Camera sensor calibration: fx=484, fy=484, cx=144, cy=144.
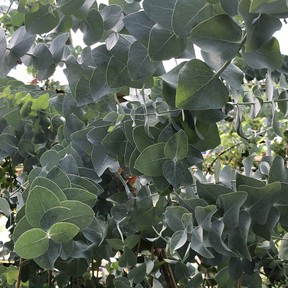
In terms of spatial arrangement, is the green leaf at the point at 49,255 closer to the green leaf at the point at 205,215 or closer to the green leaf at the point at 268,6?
the green leaf at the point at 205,215

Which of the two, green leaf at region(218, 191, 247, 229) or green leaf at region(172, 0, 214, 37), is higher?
green leaf at region(172, 0, 214, 37)

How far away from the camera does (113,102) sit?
60 centimetres

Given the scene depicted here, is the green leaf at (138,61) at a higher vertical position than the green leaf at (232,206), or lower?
higher

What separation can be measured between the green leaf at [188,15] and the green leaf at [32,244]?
0.57 feet

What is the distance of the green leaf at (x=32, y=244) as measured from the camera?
342 mm

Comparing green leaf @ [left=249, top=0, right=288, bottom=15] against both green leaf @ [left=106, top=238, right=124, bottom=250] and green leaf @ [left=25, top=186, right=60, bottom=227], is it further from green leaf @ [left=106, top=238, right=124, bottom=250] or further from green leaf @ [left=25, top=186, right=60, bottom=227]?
green leaf @ [left=106, top=238, right=124, bottom=250]

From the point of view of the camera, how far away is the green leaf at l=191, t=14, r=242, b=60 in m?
0.32

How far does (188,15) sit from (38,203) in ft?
0.57

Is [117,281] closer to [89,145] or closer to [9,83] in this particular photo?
[89,145]

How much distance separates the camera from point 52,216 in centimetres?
36

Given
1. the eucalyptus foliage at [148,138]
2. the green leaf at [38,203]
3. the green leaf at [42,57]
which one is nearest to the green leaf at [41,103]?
the eucalyptus foliage at [148,138]

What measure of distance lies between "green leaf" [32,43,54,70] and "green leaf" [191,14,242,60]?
0.81 feet

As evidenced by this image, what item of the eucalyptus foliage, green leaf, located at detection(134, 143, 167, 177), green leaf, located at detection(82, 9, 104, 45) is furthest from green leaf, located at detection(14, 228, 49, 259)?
green leaf, located at detection(82, 9, 104, 45)

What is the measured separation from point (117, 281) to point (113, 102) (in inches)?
8.5
